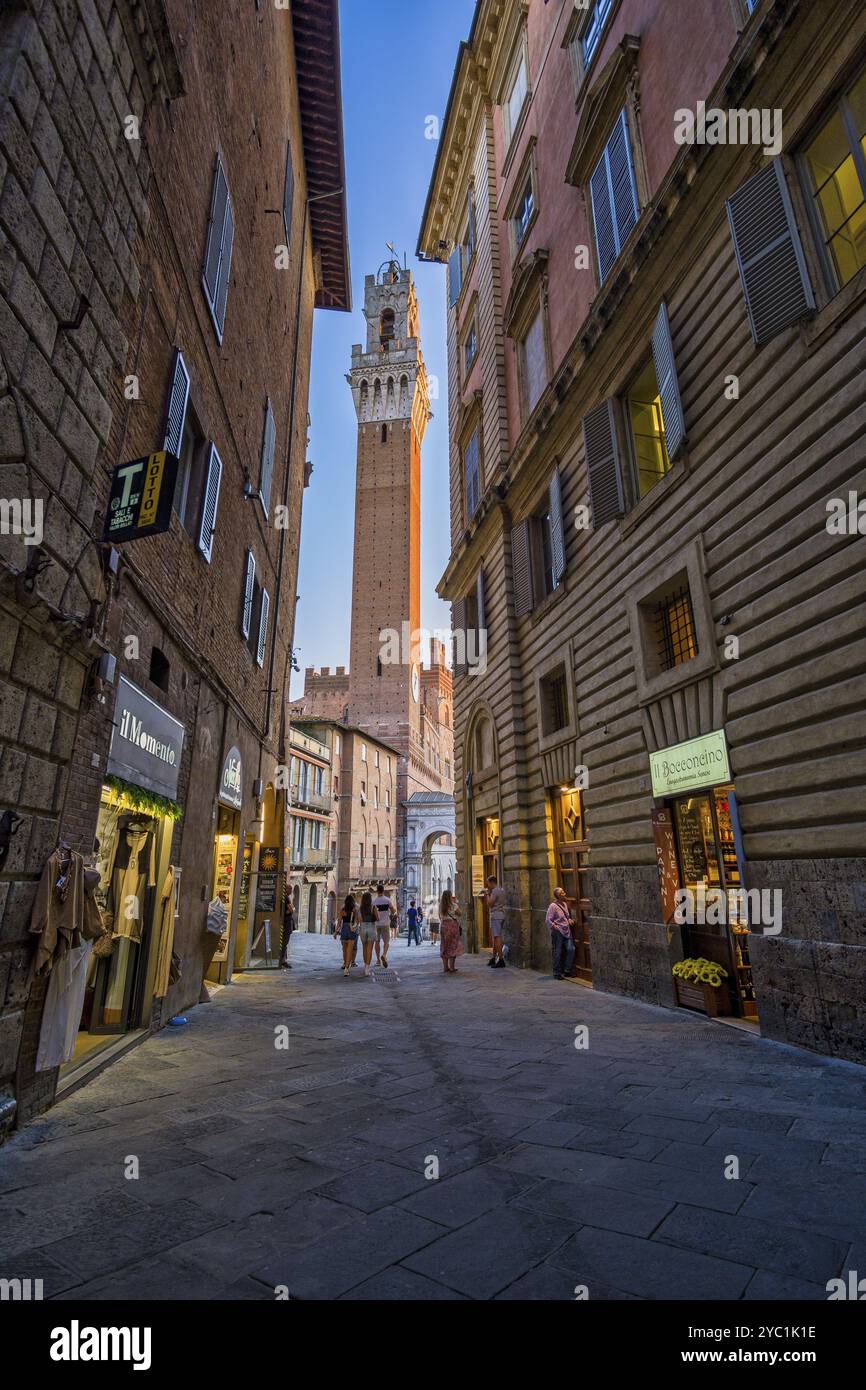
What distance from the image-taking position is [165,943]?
795 centimetres

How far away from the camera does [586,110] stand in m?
11.9

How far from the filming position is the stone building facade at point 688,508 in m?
6.20

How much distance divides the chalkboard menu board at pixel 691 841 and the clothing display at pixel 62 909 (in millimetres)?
6765

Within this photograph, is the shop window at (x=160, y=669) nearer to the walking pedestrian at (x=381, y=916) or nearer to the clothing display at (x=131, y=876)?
the clothing display at (x=131, y=876)

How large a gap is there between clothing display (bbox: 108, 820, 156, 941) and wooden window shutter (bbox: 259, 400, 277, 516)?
866 centimetres

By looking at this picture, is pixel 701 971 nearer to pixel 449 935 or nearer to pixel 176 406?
pixel 449 935

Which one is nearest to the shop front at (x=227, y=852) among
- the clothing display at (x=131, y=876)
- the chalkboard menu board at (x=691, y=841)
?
the clothing display at (x=131, y=876)

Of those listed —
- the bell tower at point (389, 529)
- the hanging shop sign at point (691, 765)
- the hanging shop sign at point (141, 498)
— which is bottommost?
the hanging shop sign at point (691, 765)

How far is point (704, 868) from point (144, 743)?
675cm

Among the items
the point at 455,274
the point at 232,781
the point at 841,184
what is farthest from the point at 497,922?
the point at 455,274

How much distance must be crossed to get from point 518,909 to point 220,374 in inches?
442

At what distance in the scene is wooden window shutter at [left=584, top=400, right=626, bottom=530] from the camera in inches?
418

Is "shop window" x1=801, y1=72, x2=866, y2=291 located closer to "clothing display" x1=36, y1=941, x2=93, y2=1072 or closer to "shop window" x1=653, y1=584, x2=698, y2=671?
"shop window" x1=653, y1=584, x2=698, y2=671

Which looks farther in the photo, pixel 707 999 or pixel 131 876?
pixel 707 999
